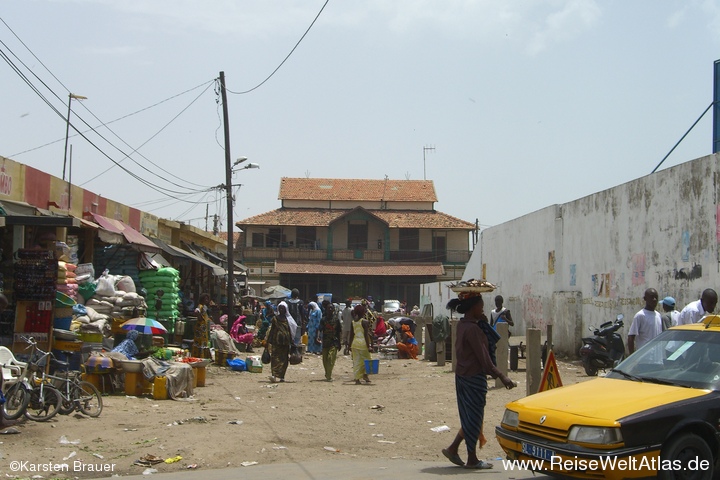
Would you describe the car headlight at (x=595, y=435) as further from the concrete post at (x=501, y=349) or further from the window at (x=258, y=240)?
the window at (x=258, y=240)

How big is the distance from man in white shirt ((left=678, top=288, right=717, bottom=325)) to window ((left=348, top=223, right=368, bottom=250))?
4919cm

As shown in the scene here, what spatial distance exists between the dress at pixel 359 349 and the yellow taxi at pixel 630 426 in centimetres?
948

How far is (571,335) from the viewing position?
21266mm

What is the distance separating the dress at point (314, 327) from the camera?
84.7ft

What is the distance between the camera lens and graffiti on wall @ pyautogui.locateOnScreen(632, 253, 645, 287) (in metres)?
18.3

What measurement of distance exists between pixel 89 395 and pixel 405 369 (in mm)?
10582

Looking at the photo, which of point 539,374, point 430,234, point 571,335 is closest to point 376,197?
point 430,234

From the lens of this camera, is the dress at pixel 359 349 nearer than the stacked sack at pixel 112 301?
No

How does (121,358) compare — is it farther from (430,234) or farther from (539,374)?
(430,234)

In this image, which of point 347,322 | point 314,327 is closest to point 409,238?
point 314,327

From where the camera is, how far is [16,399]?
375 inches

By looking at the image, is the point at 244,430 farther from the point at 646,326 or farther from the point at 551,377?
the point at 646,326

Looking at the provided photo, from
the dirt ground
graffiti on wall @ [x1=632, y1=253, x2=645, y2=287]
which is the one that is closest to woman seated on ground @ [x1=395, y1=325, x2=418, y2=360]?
graffiti on wall @ [x1=632, y1=253, x2=645, y2=287]

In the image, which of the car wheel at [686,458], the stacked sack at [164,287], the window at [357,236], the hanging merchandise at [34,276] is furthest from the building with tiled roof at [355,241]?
the car wheel at [686,458]
